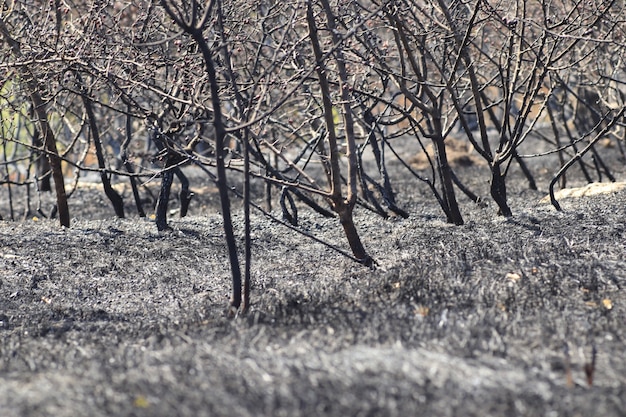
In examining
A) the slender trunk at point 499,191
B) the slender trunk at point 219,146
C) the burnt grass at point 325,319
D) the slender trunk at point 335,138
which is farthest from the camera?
the slender trunk at point 499,191

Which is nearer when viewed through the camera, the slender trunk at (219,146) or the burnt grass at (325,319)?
the burnt grass at (325,319)

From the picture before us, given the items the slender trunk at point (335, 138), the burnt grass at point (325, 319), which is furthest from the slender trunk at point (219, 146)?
the slender trunk at point (335, 138)

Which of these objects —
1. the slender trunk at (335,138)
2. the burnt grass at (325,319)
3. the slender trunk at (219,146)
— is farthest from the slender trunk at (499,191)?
the slender trunk at (219,146)

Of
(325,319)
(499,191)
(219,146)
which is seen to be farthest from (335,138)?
(499,191)

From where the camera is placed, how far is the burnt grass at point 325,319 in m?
3.79

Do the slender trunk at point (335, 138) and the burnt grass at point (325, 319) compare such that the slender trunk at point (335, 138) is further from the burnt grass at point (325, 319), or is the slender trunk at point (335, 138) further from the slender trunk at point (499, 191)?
the slender trunk at point (499, 191)

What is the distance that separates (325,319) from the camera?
5066 mm

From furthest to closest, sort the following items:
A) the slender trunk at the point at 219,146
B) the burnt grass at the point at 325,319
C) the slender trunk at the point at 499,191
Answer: the slender trunk at the point at 499,191
the slender trunk at the point at 219,146
the burnt grass at the point at 325,319

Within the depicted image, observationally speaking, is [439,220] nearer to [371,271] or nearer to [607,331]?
[371,271]

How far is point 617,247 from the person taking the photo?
6.38 metres

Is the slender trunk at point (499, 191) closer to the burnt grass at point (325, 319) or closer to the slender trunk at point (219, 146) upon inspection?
the burnt grass at point (325, 319)

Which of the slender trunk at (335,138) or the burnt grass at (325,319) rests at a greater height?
the slender trunk at (335,138)

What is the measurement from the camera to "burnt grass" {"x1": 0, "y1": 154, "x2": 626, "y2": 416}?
3791 millimetres

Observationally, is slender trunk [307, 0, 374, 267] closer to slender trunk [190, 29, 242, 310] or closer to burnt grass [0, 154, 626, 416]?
burnt grass [0, 154, 626, 416]
